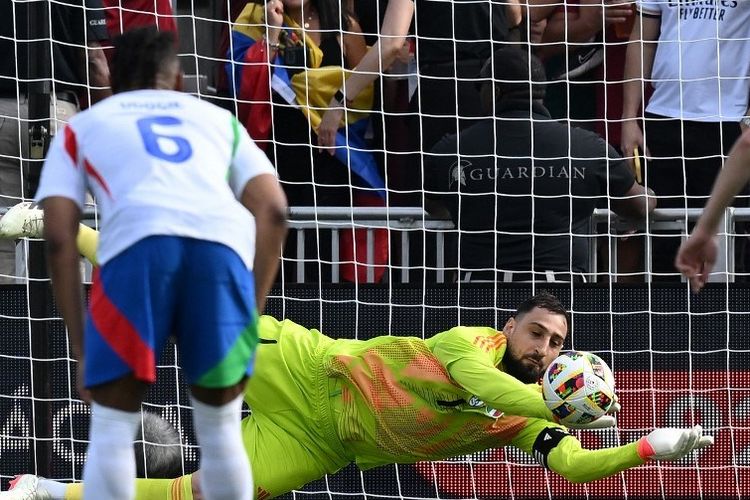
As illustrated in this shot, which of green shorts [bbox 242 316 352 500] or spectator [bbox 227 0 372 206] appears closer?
green shorts [bbox 242 316 352 500]

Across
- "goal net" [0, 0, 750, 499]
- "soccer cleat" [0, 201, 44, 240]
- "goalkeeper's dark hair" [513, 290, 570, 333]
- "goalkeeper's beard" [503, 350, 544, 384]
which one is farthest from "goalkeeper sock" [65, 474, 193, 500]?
"goalkeeper's dark hair" [513, 290, 570, 333]

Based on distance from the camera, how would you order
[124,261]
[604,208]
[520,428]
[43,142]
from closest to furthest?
[124,261] < [520,428] < [43,142] < [604,208]

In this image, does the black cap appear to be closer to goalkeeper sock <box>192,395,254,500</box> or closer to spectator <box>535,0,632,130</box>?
spectator <box>535,0,632,130</box>

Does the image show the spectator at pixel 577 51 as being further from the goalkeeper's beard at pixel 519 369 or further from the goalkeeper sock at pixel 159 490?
the goalkeeper sock at pixel 159 490

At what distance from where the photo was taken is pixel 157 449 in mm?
7691

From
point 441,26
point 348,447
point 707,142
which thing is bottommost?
point 348,447

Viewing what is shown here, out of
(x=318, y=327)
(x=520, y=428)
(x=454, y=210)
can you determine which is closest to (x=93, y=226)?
(x=318, y=327)

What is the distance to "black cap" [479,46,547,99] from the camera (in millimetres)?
8031

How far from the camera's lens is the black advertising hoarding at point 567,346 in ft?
25.6

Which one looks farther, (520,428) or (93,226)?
(93,226)

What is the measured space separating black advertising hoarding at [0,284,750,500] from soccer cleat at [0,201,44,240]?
0.82 meters

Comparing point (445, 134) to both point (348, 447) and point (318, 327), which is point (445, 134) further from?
point (348, 447)

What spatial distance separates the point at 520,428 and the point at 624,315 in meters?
1.29

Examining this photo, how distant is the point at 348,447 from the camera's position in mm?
6910
